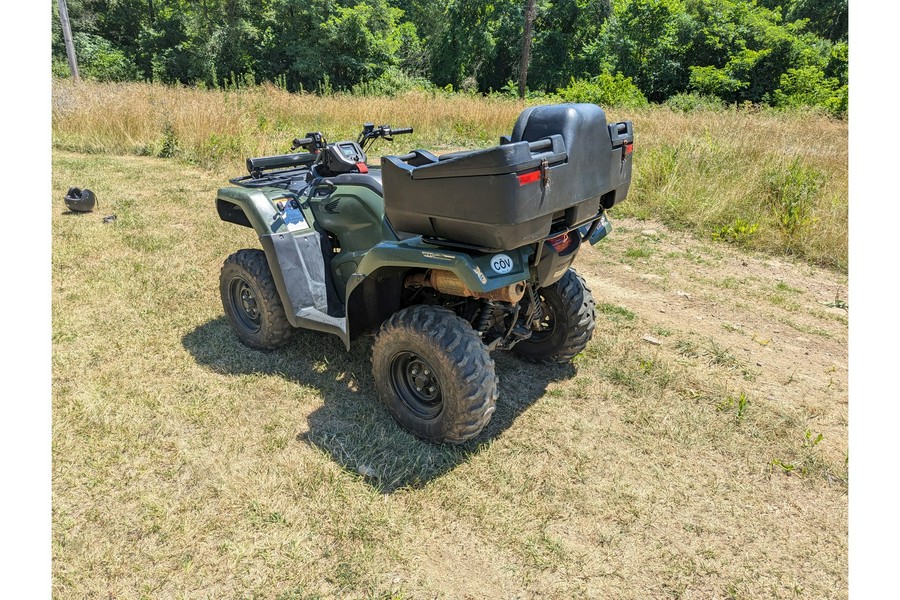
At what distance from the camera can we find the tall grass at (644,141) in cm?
654

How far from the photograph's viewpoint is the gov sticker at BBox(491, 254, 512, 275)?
2.69 meters

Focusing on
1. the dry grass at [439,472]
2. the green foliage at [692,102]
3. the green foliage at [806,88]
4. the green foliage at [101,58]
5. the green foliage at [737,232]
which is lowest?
the dry grass at [439,472]

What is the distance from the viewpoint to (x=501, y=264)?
2707 millimetres

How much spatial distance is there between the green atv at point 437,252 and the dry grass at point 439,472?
327 mm

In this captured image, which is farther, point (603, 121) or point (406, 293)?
point (406, 293)

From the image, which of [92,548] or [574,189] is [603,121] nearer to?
[574,189]

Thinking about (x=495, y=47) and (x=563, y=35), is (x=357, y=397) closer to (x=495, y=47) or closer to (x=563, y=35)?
(x=563, y=35)

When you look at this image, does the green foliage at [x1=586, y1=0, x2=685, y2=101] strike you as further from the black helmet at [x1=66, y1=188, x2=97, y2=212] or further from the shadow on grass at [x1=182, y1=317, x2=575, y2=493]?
the shadow on grass at [x1=182, y1=317, x2=575, y2=493]

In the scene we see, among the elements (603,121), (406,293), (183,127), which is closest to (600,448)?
(406,293)

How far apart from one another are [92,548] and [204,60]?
29155 millimetres

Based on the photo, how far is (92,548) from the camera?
2492 millimetres

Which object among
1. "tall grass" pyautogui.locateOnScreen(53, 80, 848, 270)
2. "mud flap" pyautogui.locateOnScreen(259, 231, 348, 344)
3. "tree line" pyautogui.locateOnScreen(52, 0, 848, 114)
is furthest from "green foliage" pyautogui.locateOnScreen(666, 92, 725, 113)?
"mud flap" pyautogui.locateOnScreen(259, 231, 348, 344)

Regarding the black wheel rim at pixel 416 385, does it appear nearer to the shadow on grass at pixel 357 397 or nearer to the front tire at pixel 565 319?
the shadow on grass at pixel 357 397

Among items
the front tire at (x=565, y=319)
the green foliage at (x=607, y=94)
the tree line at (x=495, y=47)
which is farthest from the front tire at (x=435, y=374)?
the tree line at (x=495, y=47)
